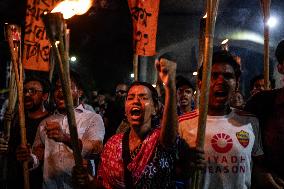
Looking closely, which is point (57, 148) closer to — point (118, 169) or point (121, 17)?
point (118, 169)

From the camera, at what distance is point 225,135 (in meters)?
2.87

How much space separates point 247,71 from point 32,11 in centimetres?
1102

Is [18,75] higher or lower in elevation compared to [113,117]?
higher

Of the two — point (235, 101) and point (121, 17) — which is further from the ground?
point (121, 17)

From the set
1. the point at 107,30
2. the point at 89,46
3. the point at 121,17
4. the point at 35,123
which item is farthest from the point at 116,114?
the point at 89,46

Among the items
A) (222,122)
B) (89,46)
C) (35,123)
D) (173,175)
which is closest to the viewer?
(173,175)

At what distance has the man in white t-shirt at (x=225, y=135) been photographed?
2.80m

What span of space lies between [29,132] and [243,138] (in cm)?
265

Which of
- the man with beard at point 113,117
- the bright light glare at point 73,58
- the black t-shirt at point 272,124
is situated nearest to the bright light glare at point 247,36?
the man with beard at point 113,117

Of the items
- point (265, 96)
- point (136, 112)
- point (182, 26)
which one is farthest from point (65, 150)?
point (182, 26)

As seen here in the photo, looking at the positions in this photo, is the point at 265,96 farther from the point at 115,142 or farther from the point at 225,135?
the point at 115,142

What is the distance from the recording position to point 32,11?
6.22 m

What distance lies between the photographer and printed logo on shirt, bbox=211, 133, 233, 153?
2.82 metres

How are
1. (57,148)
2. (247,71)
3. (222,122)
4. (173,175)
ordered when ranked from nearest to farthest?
(173,175), (222,122), (57,148), (247,71)
